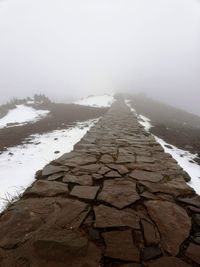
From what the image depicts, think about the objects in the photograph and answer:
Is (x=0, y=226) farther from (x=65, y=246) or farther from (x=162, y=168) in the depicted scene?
(x=162, y=168)

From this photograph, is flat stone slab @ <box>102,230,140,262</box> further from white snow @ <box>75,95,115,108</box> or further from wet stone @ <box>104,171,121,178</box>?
white snow @ <box>75,95,115,108</box>

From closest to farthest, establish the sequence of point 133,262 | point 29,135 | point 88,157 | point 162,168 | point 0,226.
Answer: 1. point 133,262
2. point 0,226
3. point 162,168
4. point 88,157
5. point 29,135

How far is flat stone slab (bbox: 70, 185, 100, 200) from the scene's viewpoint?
312 cm

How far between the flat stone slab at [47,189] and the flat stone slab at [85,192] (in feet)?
0.46

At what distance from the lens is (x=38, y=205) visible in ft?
9.51

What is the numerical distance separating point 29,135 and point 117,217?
7.15m

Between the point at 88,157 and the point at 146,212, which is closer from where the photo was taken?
the point at 146,212

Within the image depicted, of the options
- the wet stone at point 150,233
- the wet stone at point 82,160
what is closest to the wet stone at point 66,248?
the wet stone at point 150,233

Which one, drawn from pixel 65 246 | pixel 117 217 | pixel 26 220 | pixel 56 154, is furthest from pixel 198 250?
pixel 56 154

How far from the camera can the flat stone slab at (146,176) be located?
368 centimetres

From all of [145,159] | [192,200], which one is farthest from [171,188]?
[145,159]

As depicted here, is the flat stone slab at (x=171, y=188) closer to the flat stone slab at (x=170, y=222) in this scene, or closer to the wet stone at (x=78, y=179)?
the flat stone slab at (x=170, y=222)

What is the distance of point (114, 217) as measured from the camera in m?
2.64

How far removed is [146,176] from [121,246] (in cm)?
176
